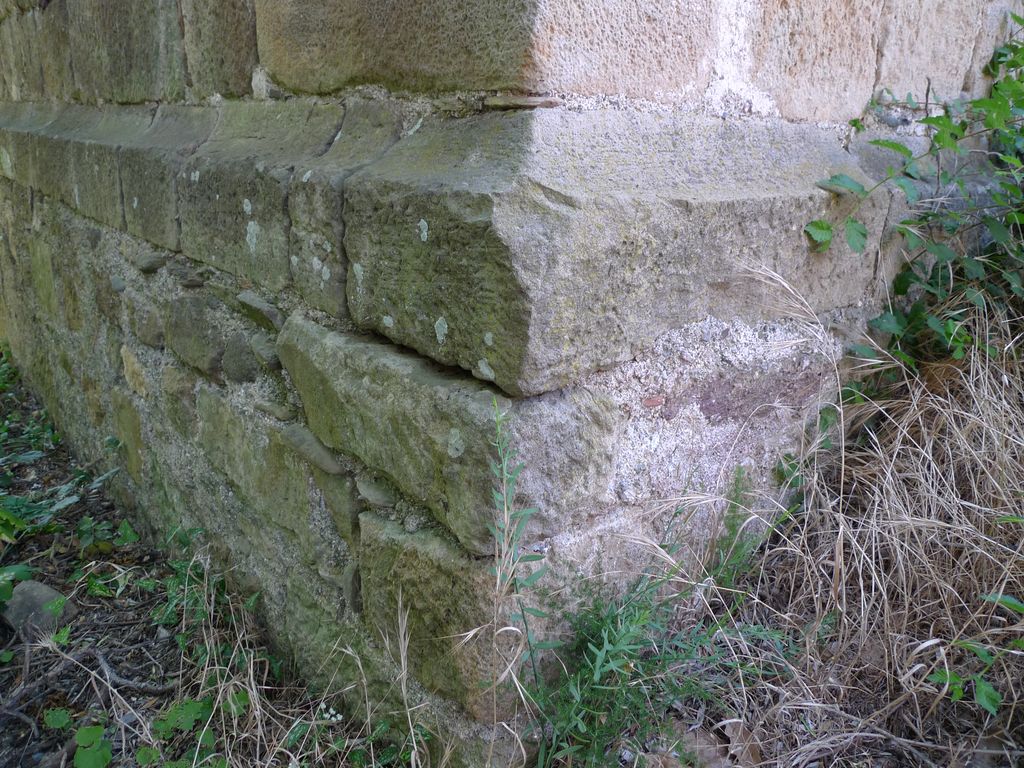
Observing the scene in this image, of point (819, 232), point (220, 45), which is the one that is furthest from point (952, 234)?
point (220, 45)

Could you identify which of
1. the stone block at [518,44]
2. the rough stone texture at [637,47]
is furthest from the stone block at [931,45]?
the stone block at [518,44]

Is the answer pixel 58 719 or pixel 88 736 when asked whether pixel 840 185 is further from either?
pixel 58 719

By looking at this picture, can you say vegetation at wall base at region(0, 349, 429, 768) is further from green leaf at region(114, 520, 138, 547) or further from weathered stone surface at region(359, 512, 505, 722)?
weathered stone surface at region(359, 512, 505, 722)

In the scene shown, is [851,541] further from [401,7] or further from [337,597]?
[401,7]

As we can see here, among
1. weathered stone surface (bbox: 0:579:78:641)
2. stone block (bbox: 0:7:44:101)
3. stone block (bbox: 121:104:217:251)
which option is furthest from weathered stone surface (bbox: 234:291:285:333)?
stone block (bbox: 0:7:44:101)

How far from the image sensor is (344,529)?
1.45 metres

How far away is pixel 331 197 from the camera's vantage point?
1324 mm

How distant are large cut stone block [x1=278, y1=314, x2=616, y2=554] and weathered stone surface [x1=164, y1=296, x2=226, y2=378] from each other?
65cm

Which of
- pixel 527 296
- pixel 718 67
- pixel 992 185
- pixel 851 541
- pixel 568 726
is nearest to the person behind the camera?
pixel 527 296

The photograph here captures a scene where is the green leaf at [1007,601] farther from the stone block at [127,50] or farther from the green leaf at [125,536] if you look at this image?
the green leaf at [125,536]

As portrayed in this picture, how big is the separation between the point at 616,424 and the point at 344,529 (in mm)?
582

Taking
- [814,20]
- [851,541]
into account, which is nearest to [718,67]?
[814,20]

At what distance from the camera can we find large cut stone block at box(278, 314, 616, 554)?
1.09 metres

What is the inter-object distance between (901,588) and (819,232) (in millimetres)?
684
